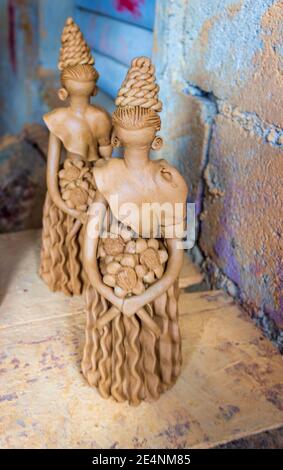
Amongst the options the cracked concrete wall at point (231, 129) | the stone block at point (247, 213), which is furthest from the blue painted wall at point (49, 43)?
the stone block at point (247, 213)

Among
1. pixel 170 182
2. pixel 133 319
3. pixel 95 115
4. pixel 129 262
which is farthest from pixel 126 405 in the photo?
pixel 95 115

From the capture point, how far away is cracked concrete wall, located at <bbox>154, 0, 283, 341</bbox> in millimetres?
1397

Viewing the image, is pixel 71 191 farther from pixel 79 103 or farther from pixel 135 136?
pixel 135 136

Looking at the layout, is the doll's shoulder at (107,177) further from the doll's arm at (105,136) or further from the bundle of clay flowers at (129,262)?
the doll's arm at (105,136)

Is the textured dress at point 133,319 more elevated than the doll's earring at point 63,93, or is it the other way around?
the doll's earring at point 63,93

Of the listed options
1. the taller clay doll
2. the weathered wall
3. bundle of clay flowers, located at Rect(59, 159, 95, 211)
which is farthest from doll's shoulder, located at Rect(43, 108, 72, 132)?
the weathered wall

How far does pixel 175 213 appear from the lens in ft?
3.72

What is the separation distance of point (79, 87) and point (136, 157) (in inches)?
16.3

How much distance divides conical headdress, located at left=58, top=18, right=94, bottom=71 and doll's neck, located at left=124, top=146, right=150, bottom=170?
1.41ft

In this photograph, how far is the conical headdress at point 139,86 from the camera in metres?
1.04

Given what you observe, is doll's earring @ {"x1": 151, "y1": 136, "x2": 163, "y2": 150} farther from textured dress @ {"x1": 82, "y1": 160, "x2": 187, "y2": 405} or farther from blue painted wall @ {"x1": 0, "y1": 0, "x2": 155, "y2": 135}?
blue painted wall @ {"x1": 0, "y1": 0, "x2": 155, "y2": 135}

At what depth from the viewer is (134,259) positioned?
3.75 feet

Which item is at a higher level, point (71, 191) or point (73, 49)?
point (73, 49)

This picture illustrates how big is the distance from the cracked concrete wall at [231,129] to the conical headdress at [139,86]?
46cm
